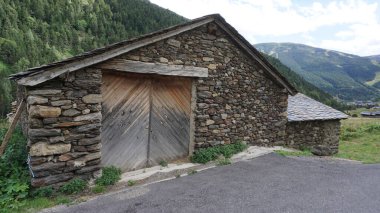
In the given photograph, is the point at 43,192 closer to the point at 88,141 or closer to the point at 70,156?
the point at 70,156

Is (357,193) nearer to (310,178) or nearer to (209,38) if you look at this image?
(310,178)

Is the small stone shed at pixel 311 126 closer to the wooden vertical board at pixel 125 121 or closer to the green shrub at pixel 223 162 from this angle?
the green shrub at pixel 223 162

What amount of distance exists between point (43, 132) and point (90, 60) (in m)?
1.58

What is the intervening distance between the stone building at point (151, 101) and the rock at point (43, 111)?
0.05ft

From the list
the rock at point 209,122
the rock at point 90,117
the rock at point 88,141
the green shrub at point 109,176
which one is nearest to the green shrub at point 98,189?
the green shrub at point 109,176

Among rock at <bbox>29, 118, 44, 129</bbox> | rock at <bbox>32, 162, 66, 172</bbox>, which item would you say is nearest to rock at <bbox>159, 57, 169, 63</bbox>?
rock at <bbox>29, 118, 44, 129</bbox>

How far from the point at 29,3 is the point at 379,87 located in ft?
665

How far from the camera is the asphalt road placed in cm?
452

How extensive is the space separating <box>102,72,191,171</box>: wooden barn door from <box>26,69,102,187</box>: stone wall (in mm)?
521

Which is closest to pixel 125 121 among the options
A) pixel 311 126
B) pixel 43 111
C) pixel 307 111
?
pixel 43 111

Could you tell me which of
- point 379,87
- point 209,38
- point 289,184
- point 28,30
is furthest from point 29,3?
point 379,87

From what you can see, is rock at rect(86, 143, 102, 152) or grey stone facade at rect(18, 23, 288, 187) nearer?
grey stone facade at rect(18, 23, 288, 187)

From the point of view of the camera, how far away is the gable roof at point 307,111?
11477 millimetres

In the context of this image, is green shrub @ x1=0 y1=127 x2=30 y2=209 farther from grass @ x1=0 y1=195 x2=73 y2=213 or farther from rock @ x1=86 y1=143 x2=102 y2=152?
rock @ x1=86 y1=143 x2=102 y2=152
